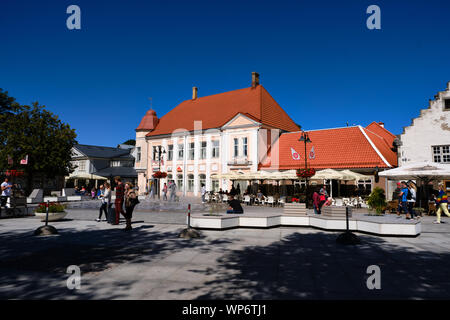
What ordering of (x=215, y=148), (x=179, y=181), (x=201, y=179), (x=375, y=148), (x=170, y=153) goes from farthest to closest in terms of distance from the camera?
(x=170, y=153) < (x=179, y=181) < (x=201, y=179) < (x=215, y=148) < (x=375, y=148)

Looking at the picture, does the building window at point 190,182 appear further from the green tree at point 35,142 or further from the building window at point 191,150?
the green tree at point 35,142

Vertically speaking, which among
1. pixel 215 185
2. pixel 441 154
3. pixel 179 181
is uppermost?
pixel 441 154

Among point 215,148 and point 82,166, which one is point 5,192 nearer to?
point 215,148

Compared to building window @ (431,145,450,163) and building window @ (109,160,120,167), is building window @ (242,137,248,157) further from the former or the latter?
building window @ (109,160,120,167)

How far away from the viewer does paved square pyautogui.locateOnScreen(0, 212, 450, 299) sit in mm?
5039

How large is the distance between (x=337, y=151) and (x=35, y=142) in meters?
29.9

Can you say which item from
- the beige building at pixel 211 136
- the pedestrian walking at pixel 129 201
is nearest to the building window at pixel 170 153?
the beige building at pixel 211 136

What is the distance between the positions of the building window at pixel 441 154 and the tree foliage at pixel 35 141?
1351 inches

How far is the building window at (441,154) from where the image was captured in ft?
78.6

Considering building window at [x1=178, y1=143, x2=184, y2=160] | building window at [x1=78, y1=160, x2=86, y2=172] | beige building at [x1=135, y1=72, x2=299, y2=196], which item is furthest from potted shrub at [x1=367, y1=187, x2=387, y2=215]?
building window at [x1=78, y1=160, x2=86, y2=172]

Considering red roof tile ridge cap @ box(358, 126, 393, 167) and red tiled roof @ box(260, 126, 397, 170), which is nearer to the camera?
red roof tile ridge cap @ box(358, 126, 393, 167)

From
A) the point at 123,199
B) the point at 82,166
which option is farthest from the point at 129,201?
the point at 82,166

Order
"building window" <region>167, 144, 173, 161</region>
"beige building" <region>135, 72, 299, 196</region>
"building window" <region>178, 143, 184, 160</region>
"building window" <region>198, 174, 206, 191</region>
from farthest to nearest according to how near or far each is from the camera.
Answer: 1. "building window" <region>167, 144, 173, 161</region>
2. "building window" <region>178, 143, 184, 160</region>
3. "building window" <region>198, 174, 206, 191</region>
4. "beige building" <region>135, 72, 299, 196</region>

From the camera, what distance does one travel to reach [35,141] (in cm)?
3034
